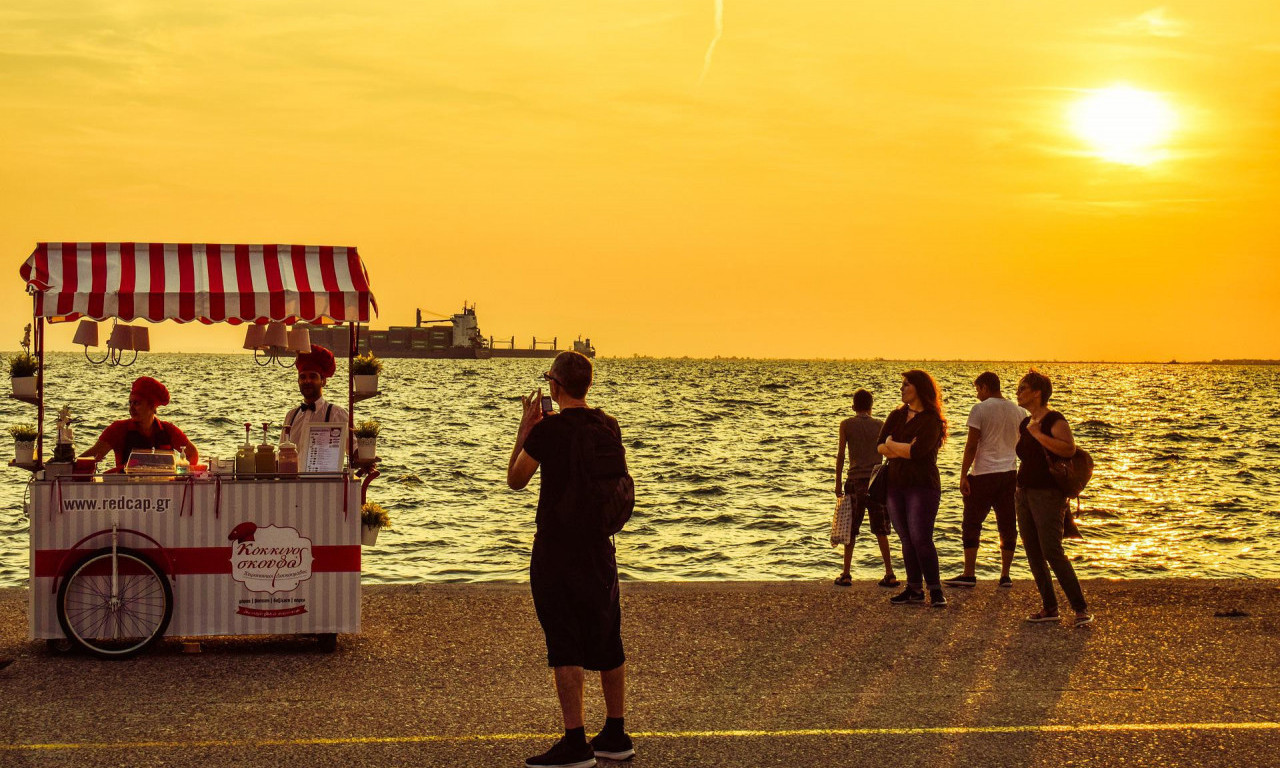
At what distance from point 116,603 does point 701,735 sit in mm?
4154

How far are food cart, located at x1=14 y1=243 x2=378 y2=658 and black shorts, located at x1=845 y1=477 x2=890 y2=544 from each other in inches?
181

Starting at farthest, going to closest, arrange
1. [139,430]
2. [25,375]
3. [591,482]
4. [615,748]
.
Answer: [139,430]
[25,375]
[615,748]
[591,482]

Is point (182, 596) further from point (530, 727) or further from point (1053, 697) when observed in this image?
point (1053, 697)

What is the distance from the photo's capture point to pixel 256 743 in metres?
6.61

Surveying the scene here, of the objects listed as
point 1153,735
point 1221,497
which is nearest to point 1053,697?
point 1153,735

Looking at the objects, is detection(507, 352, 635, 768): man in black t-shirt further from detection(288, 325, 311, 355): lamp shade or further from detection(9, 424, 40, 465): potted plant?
detection(288, 325, 311, 355): lamp shade

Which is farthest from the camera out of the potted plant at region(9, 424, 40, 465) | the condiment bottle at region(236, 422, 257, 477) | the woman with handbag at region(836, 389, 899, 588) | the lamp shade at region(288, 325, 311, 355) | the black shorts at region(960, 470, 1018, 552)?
the woman with handbag at region(836, 389, 899, 588)

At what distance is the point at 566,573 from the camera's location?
6242mm

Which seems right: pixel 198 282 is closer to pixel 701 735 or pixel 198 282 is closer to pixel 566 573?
pixel 566 573

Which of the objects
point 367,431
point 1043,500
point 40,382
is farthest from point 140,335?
point 1043,500

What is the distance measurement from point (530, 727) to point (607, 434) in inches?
69.7

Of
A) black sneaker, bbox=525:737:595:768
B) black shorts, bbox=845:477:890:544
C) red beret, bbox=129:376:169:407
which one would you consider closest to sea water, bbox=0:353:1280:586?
black shorts, bbox=845:477:890:544

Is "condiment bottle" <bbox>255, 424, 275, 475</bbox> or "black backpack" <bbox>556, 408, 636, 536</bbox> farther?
"condiment bottle" <bbox>255, 424, 275, 475</bbox>

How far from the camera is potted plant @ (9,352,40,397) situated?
945cm
